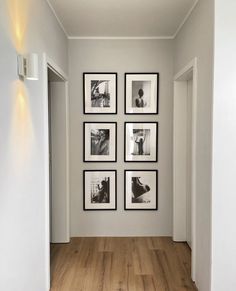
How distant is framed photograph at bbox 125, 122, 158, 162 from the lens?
11.8 ft

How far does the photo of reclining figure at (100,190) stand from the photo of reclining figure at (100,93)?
0.98 m

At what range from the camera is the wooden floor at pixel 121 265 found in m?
2.59

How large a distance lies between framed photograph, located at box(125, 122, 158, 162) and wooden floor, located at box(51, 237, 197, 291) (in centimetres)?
107

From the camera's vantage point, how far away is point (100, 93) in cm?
358

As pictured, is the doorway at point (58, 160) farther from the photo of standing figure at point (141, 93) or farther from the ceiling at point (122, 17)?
the photo of standing figure at point (141, 93)
